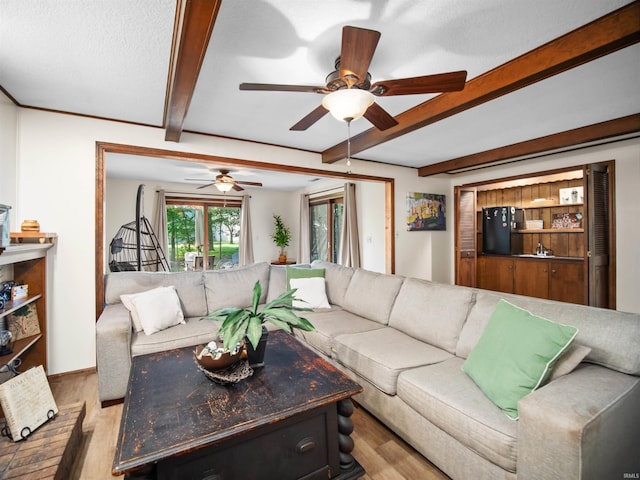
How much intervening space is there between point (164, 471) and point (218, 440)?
0.73 feet

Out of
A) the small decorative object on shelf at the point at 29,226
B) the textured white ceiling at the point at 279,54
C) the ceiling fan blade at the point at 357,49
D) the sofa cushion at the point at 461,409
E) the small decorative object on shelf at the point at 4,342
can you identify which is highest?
the textured white ceiling at the point at 279,54

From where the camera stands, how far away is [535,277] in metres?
4.81

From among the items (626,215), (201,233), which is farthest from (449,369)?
(201,233)

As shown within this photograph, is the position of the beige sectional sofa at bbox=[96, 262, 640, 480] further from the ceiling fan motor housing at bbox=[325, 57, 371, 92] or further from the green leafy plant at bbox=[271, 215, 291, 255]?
the green leafy plant at bbox=[271, 215, 291, 255]

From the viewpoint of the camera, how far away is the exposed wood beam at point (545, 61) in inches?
62.3

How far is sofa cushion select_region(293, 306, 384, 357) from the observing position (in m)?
2.49

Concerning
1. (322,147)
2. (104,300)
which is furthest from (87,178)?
(322,147)

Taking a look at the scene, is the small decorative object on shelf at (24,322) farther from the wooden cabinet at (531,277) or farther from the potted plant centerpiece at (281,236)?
the wooden cabinet at (531,277)

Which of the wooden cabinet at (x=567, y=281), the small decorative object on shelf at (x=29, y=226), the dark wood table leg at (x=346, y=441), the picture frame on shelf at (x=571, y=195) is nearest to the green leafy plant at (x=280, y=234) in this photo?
the small decorative object on shelf at (x=29, y=226)

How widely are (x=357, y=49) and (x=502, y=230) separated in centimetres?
493

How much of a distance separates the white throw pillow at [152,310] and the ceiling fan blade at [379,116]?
7.34ft

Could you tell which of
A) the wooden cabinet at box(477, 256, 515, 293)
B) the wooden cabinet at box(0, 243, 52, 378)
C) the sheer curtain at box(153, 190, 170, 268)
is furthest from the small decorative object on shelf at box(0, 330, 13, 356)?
the wooden cabinet at box(477, 256, 515, 293)

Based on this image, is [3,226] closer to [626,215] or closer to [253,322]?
[253,322]

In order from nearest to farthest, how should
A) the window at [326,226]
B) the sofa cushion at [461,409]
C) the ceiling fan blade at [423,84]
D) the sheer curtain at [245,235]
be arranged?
the sofa cushion at [461,409]
the ceiling fan blade at [423,84]
the window at [326,226]
the sheer curtain at [245,235]
